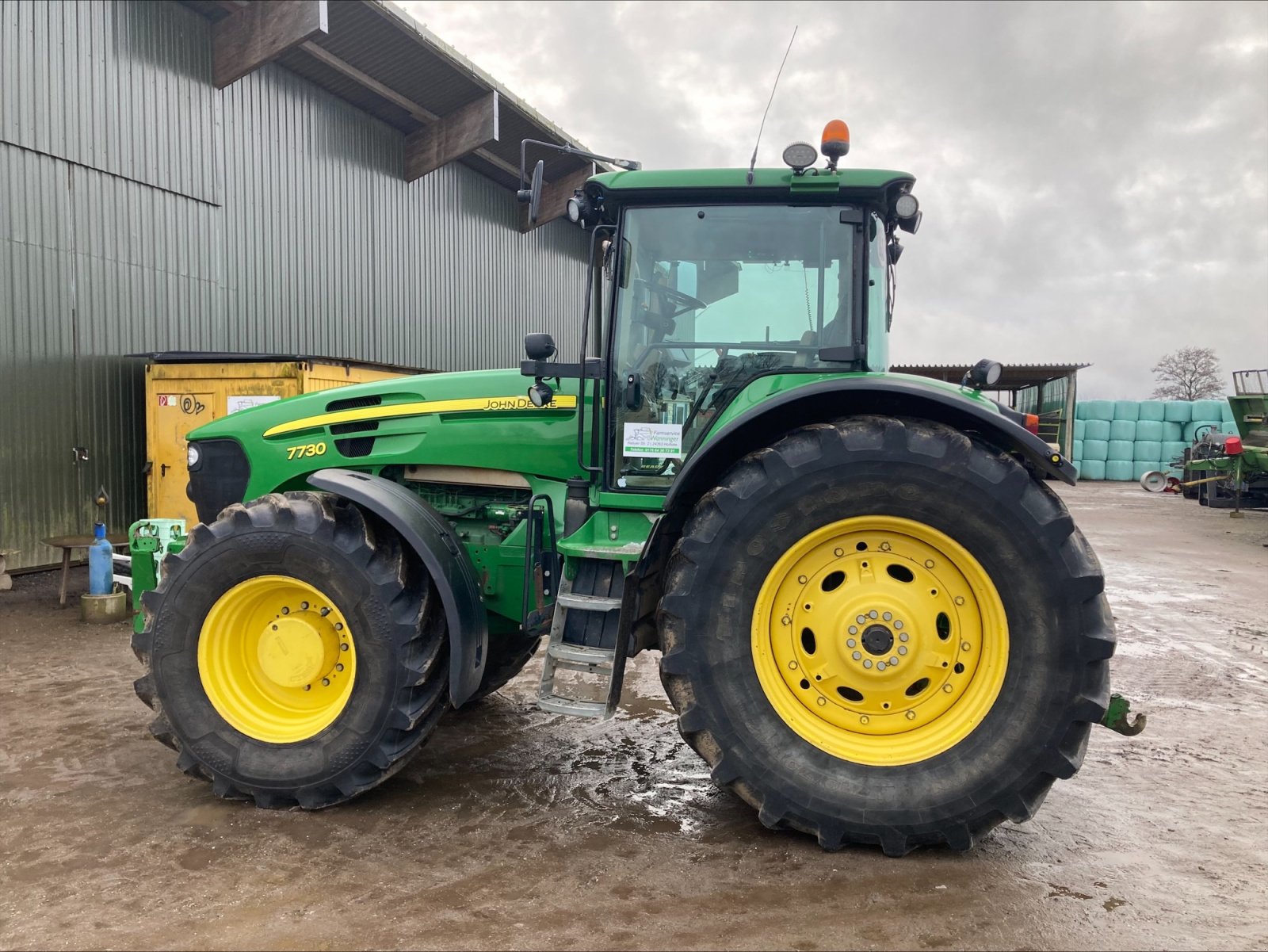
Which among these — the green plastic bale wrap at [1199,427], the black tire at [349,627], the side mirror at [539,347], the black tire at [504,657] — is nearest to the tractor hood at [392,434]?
the side mirror at [539,347]

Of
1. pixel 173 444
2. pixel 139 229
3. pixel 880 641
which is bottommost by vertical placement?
pixel 880 641

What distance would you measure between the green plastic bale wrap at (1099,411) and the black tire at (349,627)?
1122 inches

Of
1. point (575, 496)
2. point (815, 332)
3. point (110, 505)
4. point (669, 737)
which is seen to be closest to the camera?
point (815, 332)

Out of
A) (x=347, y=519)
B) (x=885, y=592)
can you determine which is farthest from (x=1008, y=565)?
(x=347, y=519)

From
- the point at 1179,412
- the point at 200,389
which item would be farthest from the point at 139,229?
the point at 1179,412

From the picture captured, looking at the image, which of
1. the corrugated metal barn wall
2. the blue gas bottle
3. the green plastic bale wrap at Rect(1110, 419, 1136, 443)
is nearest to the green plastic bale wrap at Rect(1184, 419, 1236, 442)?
the green plastic bale wrap at Rect(1110, 419, 1136, 443)

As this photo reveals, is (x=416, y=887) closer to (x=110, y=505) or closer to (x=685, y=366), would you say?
(x=685, y=366)

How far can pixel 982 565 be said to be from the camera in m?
→ 3.27

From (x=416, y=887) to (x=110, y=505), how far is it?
9243 mm

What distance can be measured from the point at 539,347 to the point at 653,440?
0.62 m

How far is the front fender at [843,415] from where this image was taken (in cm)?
333

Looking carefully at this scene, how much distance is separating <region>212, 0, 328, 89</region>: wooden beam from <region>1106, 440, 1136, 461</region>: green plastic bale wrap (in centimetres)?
2513

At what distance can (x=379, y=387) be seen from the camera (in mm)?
4480

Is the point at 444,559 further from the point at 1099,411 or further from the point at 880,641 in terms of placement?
the point at 1099,411
